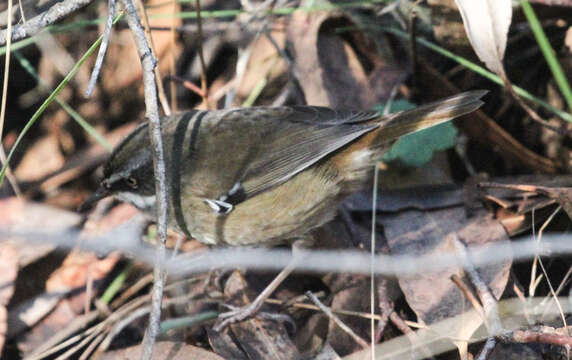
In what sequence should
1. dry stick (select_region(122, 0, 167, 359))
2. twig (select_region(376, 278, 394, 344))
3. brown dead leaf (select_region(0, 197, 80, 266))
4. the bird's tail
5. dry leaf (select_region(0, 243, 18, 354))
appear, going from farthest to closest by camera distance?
brown dead leaf (select_region(0, 197, 80, 266)) → dry leaf (select_region(0, 243, 18, 354)) → the bird's tail → twig (select_region(376, 278, 394, 344)) → dry stick (select_region(122, 0, 167, 359))

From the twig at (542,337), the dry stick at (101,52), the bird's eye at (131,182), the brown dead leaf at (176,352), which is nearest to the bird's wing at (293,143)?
the bird's eye at (131,182)

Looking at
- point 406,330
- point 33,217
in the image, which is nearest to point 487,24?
point 406,330

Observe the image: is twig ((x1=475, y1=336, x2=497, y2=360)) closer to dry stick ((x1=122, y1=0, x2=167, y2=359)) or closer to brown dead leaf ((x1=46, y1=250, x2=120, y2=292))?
dry stick ((x1=122, y1=0, x2=167, y2=359))

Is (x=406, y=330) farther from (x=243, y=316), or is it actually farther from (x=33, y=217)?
(x=33, y=217)

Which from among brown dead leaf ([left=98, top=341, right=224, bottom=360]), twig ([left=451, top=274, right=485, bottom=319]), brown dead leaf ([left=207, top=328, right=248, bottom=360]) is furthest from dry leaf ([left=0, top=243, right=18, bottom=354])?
twig ([left=451, top=274, right=485, bottom=319])

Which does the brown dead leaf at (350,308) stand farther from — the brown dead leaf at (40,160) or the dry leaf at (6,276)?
the brown dead leaf at (40,160)

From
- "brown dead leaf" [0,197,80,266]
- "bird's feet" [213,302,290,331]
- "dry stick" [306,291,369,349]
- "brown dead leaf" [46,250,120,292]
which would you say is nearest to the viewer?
"dry stick" [306,291,369,349]

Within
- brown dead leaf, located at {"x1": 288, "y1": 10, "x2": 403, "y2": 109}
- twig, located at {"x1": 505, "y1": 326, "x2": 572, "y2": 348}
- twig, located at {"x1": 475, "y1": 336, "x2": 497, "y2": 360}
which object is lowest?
twig, located at {"x1": 475, "y1": 336, "x2": 497, "y2": 360}
